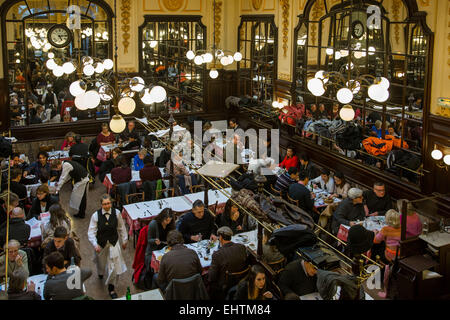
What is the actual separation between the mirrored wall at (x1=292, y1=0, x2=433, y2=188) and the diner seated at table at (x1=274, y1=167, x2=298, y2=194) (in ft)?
4.70

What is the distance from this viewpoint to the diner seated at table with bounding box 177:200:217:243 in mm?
6914

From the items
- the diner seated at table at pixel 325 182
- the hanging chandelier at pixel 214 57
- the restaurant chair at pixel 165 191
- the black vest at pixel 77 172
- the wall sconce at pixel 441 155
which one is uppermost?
the hanging chandelier at pixel 214 57

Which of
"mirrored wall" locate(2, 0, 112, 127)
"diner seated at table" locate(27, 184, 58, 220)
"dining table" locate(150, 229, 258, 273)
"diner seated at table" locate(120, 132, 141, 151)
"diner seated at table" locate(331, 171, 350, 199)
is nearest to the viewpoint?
"dining table" locate(150, 229, 258, 273)

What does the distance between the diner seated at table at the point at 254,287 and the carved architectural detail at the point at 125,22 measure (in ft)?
31.0

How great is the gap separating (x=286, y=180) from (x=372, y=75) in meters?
2.33

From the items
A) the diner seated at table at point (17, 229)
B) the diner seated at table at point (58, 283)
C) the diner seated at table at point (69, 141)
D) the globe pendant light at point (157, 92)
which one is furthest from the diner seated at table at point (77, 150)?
the diner seated at table at point (58, 283)

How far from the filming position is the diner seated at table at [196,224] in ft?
22.7

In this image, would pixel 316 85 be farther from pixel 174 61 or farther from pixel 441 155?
pixel 174 61

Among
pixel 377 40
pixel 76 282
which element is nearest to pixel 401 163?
pixel 377 40

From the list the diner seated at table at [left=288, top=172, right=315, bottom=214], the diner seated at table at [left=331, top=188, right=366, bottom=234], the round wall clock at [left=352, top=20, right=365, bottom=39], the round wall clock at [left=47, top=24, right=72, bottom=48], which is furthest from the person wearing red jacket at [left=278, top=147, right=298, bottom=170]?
the round wall clock at [left=47, top=24, right=72, bottom=48]

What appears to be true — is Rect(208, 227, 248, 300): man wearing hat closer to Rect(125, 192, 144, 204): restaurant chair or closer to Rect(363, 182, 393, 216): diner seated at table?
Rect(363, 182, 393, 216): diner seated at table

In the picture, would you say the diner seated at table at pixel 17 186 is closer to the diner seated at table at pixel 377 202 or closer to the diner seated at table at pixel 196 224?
the diner seated at table at pixel 196 224

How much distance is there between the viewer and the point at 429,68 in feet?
27.3

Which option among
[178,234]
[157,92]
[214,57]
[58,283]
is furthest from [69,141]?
[58,283]
